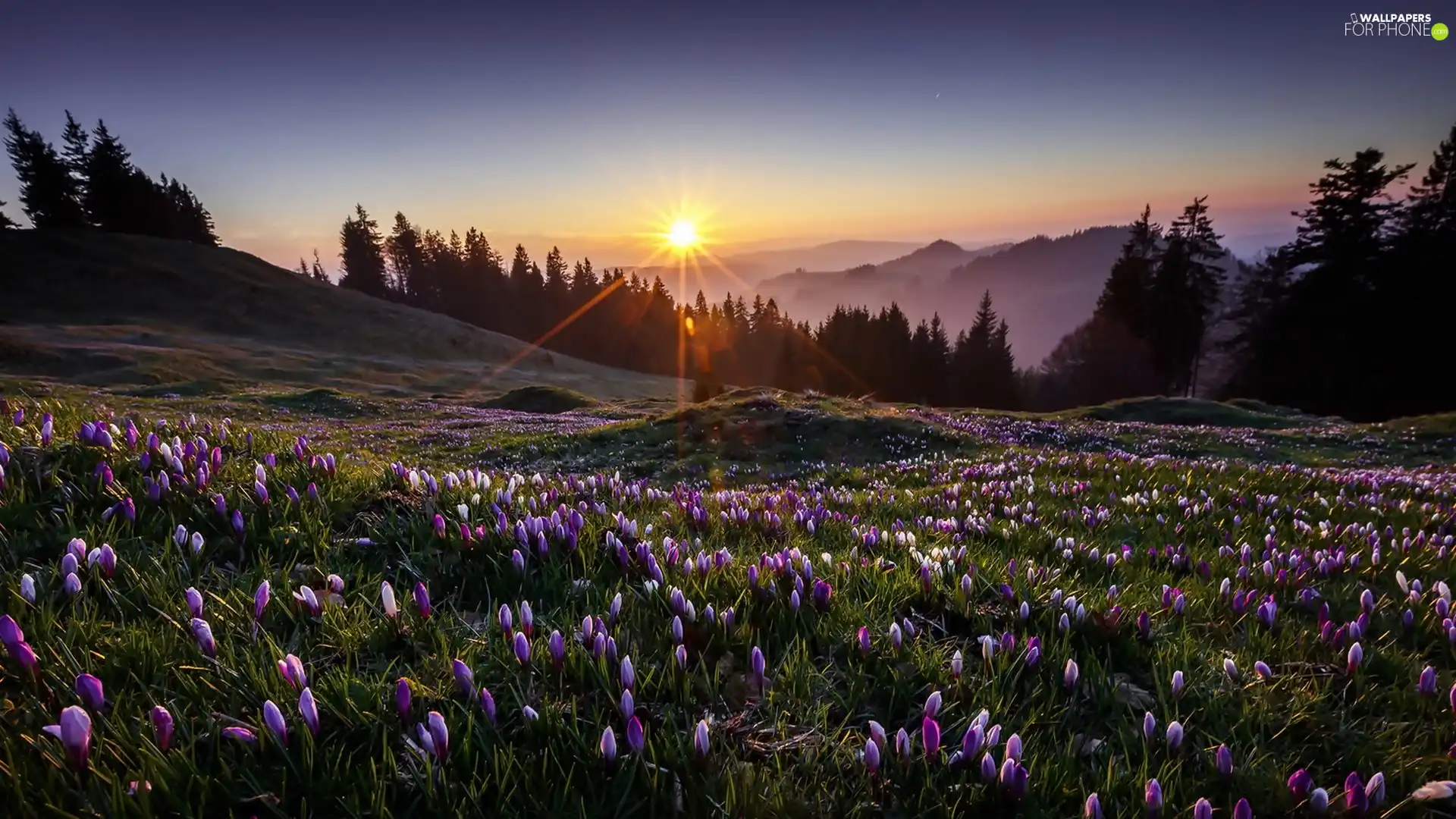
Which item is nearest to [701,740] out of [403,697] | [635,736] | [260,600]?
[635,736]

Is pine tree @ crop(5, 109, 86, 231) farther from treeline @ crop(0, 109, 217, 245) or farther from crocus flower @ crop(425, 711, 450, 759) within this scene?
crocus flower @ crop(425, 711, 450, 759)

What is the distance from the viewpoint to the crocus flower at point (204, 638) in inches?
89.7

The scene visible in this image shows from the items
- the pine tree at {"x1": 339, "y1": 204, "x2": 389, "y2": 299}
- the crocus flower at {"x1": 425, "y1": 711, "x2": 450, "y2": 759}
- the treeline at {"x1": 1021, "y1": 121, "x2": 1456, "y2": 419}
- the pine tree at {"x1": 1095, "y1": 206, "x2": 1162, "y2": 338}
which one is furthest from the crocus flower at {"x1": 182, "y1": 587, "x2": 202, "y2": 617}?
the pine tree at {"x1": 339, "y1": 204, "x2": 389, "y2": 299}

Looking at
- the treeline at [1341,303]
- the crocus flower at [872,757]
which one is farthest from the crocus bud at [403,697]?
the treeline at [1341,303]

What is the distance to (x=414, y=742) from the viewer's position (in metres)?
2.05

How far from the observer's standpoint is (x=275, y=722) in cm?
190

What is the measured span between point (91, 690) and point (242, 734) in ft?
1.54

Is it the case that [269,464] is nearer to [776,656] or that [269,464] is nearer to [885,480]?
[776,656]

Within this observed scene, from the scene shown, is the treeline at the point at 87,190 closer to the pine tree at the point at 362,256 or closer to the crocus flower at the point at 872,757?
the pine tree at the point at 362,256

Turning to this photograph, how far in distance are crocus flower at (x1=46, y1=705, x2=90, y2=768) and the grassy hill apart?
61.5 m

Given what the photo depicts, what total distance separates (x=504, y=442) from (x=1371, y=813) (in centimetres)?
2346

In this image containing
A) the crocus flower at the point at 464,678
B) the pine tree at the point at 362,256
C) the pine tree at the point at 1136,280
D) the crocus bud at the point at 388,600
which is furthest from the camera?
the pine tree at the point at 362,256

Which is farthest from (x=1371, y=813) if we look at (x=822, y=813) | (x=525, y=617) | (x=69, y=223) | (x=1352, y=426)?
(x=69, y=223)

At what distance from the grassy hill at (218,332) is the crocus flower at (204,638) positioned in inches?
2399
